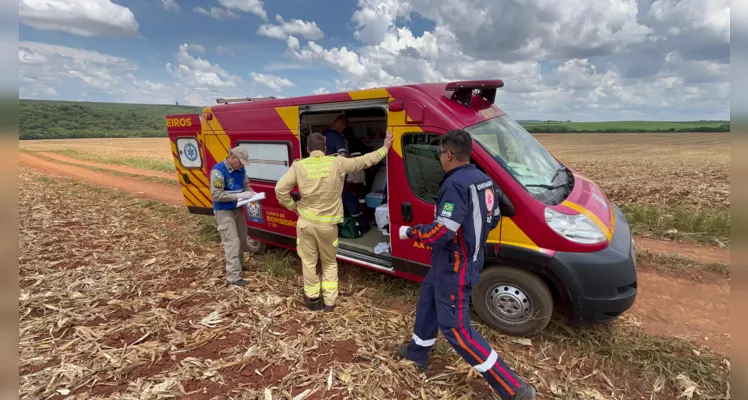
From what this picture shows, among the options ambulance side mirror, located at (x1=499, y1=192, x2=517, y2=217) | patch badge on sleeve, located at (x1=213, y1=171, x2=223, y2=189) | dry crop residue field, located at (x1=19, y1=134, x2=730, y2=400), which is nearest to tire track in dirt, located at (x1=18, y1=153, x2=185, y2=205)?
dry crop residue field, located at (x1=19, y1=134, x2=730, y2=400)

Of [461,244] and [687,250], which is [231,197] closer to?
[461,244]

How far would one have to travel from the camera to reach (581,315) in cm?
367

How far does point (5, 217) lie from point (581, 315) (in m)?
4.11

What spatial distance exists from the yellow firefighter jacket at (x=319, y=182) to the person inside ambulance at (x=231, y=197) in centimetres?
109

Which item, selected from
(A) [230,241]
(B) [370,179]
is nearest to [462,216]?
(A) [230,241]

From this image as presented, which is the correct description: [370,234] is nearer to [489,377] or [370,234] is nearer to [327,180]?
[327,180]

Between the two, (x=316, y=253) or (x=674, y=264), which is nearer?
(x=316, y=253)

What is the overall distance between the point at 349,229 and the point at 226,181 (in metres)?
1.93

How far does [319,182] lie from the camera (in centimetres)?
432

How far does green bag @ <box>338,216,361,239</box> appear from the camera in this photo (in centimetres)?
596

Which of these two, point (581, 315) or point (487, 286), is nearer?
point (581, 315)

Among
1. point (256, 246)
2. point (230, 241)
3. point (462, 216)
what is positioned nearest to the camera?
point (462, 216)

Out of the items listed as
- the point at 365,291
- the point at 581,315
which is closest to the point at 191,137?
the point at 365,291

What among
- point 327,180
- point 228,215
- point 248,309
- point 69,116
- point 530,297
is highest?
point 69,116
